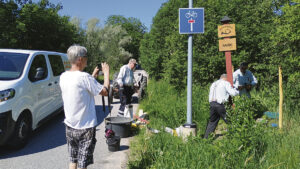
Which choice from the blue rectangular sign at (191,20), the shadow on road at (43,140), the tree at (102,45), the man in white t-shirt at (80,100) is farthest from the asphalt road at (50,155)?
the tree at (102,45)

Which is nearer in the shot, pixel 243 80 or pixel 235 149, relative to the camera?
pixel 235 149

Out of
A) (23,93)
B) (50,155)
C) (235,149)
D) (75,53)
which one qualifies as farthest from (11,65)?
(235,149)

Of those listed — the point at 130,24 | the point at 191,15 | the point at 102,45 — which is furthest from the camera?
the point at 130,24

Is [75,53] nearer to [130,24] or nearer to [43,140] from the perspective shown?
[43,140]

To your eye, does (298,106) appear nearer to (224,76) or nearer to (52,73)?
(224,76)

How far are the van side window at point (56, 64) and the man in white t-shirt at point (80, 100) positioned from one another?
4.28m

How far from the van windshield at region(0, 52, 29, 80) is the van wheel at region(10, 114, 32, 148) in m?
0.85

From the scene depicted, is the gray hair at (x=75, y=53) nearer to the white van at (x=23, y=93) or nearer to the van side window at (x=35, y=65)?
the white van at (x=23, y=93)

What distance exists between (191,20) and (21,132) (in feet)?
13.6

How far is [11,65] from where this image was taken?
5.30m

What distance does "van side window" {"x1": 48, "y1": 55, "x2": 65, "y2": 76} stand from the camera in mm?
6869

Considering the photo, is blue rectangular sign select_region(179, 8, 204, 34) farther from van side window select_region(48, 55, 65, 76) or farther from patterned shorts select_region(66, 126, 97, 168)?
van side window select_region(48, 55, 65, 76)

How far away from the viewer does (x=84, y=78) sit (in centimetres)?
279

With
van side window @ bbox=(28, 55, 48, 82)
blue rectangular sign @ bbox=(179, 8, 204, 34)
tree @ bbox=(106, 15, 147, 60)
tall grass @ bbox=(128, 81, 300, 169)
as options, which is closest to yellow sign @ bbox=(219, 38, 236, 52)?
blue rectangular sign @ bbox=(179, 8, 204, 34)
